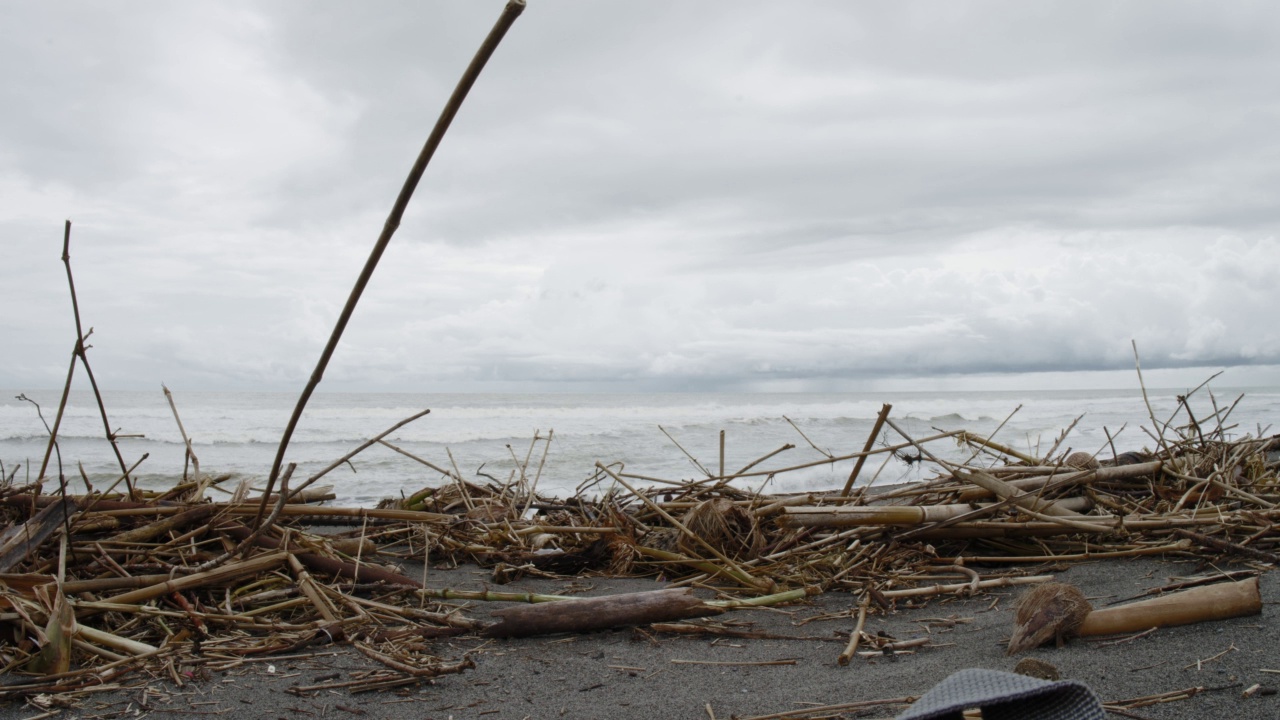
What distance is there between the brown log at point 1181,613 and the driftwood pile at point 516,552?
218 millimetres

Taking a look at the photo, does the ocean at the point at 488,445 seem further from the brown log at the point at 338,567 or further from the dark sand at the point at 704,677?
the dark sand at the point at 704,677

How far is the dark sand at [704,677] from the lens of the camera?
2.32m

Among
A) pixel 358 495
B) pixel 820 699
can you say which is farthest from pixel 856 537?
pixel 358 495

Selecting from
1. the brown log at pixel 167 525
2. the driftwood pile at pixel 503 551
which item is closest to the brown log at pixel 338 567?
the driftwood pile at pixel 503 551

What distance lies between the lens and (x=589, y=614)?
331cm

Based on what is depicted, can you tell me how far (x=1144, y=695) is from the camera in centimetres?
218

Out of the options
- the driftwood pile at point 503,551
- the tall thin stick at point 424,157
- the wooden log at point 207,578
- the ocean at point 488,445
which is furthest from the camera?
the ocean at point 488,445

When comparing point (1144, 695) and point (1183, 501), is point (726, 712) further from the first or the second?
point (1183, 501)

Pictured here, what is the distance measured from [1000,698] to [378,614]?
8.67 feet

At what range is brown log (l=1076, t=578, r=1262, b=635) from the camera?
2707 mm

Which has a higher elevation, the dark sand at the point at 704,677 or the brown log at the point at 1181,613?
the brown log at the point at 1181,613

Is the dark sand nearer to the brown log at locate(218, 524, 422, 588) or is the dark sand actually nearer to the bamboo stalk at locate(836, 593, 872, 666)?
the bamboo stalk at locate(836, 593, 872, 666)

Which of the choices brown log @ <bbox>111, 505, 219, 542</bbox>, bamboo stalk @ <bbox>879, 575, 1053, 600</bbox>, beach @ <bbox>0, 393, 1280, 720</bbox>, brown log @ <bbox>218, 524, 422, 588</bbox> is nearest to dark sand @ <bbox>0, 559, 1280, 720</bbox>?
beach @ <bbox>0, 393, 1280, 720</bbox>

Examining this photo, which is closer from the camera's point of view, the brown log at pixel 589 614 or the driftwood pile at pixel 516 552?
the driftwood pile at pixel 516 552
